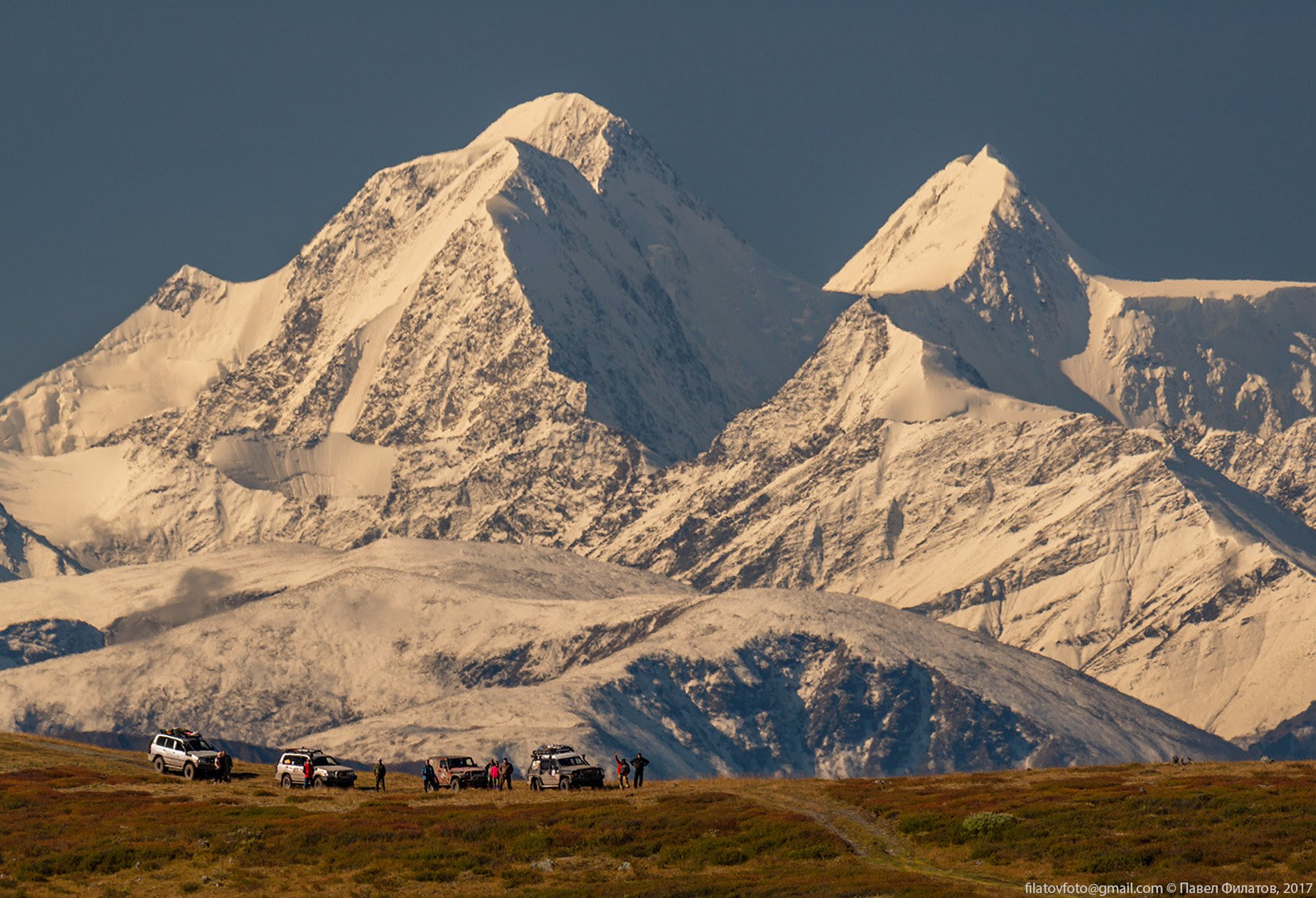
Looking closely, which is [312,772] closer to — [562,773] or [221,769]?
[221,769]

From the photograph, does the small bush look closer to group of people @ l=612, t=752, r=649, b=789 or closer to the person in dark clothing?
group of people @ l=612, t=752, r=649, b=789

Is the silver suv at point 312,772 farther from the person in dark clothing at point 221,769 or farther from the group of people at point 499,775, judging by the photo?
the group of people at point 499,775

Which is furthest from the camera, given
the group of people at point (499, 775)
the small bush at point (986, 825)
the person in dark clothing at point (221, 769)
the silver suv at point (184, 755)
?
the silver suv at point (184, 755)

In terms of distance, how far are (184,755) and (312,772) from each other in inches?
454

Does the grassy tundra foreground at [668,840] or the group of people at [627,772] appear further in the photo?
the group of people at [627,772]

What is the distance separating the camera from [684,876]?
11781 centimetres

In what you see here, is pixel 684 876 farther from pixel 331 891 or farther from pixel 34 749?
pixel 34 749

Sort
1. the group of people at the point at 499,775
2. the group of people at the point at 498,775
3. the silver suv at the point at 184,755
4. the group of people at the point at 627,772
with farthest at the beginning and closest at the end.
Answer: the silver suv at the point at 184,755 → the group of people at the point at 499,775 → the group of people at the point at 498,775 → the group of people at the point at 627,772

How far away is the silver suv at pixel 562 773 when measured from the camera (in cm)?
15400


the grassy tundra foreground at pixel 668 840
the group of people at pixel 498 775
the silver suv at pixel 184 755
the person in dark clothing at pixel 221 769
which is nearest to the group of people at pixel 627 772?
the group of people at pixel 498 775

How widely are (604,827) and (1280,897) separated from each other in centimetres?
4096

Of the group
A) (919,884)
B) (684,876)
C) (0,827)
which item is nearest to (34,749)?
(0,827)

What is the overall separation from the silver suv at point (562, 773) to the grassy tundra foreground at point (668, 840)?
4337 mm

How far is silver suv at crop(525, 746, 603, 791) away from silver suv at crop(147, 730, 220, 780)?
81.1 feet
